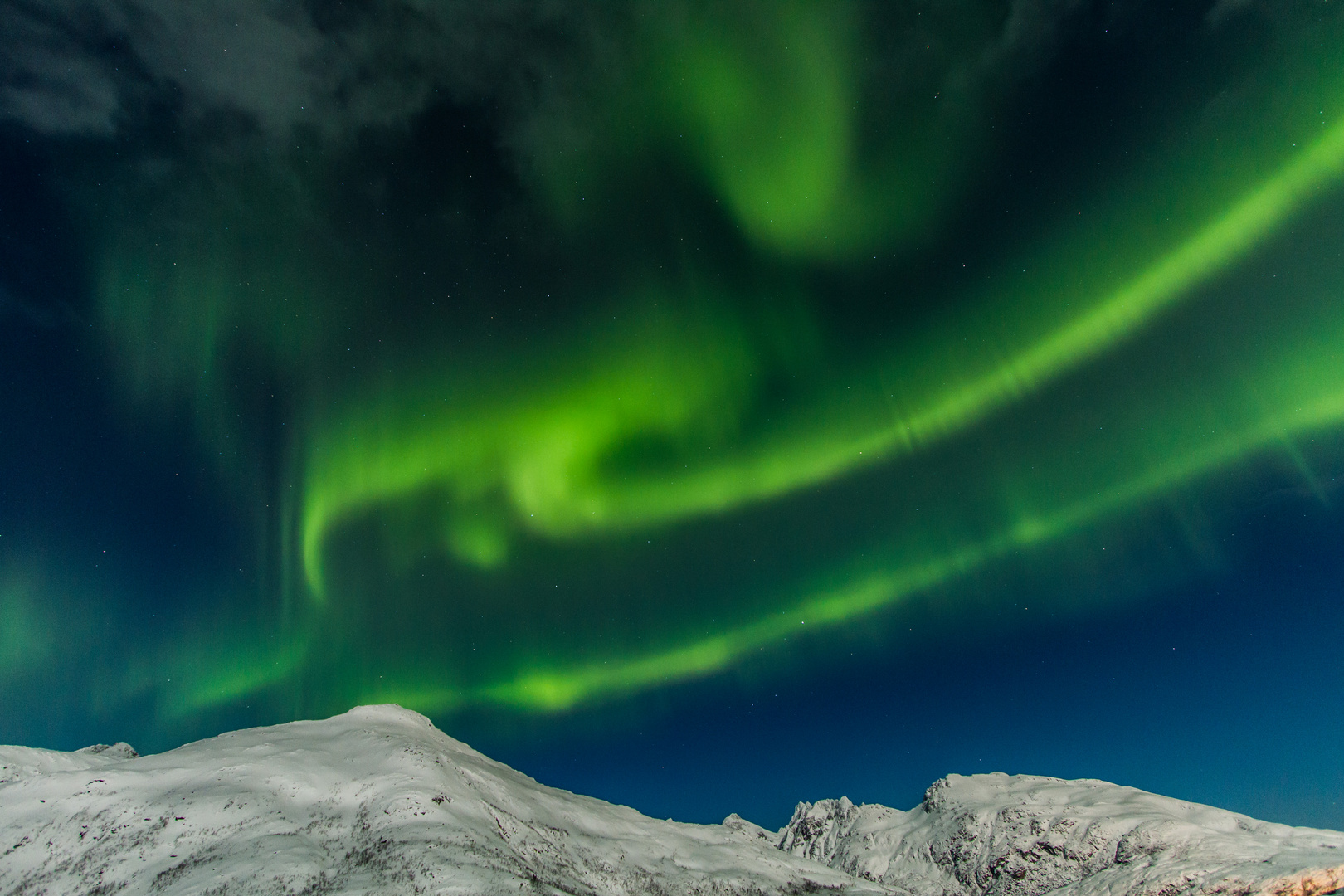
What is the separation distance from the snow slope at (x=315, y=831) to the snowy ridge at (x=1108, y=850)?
6573 cm

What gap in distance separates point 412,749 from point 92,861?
25622 millimetres

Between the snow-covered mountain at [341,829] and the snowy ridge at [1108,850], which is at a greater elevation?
the snow-covered mountain at [341,829]

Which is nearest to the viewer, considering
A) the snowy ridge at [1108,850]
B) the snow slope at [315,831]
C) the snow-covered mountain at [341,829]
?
the snow slope at [315,831]

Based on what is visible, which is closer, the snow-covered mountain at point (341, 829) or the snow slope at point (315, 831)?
the snow slope at point (315, 831)

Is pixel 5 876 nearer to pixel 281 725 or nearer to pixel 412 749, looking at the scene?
pixel 412 749

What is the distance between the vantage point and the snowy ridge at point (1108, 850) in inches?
4478

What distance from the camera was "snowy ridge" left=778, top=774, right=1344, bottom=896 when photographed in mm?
113750

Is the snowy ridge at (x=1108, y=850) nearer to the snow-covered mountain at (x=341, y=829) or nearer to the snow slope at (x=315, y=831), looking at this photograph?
the snow-covered mountain at (x=341, y=829)

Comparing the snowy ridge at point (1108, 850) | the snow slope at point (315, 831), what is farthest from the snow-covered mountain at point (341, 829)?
the snowy ridge at point (1108, 850)

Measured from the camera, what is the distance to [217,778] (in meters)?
48.1

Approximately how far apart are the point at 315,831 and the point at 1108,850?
18663 centimetres

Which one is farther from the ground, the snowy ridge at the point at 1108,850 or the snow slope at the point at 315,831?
the snow slope at the point at 315,831

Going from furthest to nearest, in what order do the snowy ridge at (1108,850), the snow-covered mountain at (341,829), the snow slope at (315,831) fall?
the snowy ridge at (1108,850)
the snow-covered mountain at (341,829)
the snow slope at (315,831)

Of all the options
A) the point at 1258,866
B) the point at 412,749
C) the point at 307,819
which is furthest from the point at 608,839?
the point at 1258,866
